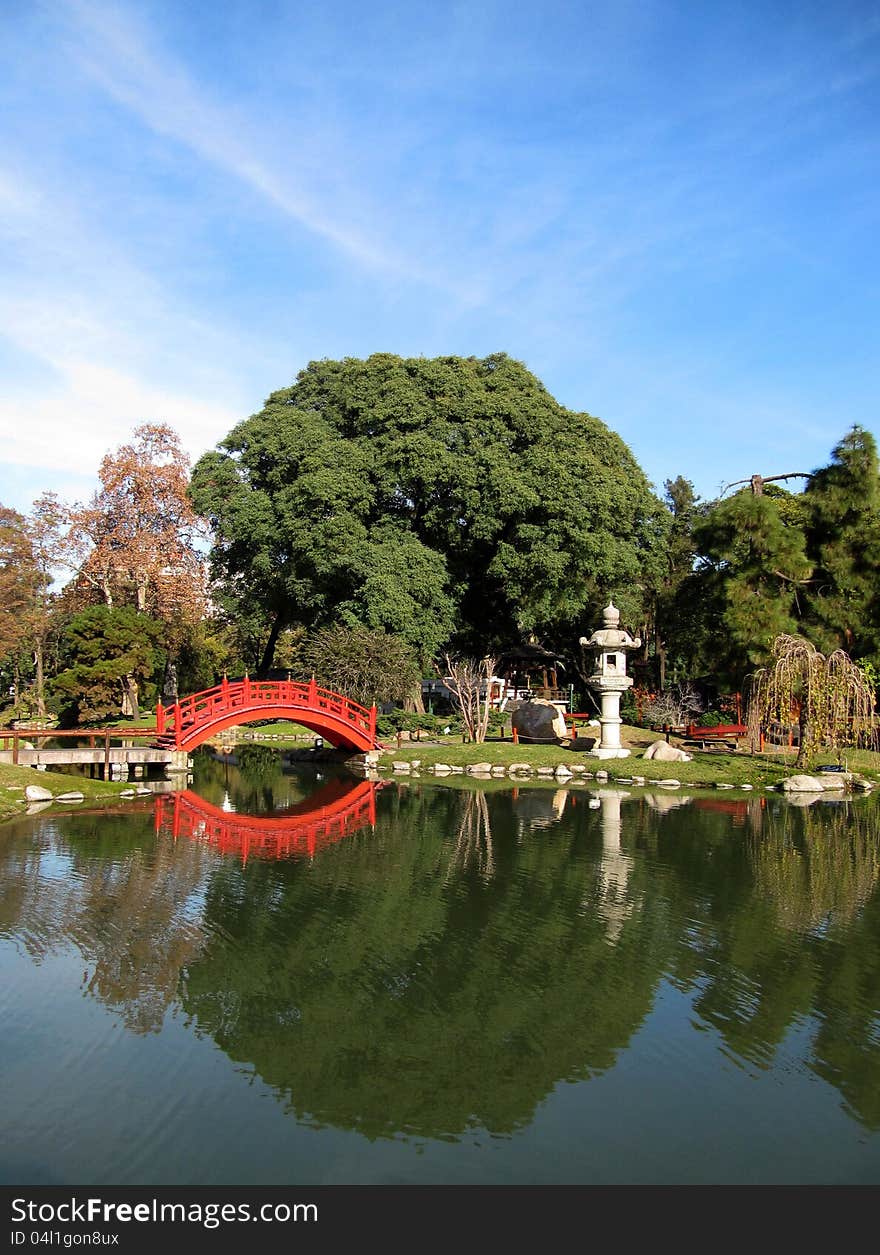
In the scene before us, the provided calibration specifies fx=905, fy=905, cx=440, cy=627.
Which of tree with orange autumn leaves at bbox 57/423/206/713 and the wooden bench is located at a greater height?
tree with orange autumn leaves at bbox 57/423/206/713

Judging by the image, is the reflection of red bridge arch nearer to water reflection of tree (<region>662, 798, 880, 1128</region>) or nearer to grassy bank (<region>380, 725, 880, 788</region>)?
grassy bank (<region>380, 725, 880, 788</region>)

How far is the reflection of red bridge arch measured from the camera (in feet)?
50.7

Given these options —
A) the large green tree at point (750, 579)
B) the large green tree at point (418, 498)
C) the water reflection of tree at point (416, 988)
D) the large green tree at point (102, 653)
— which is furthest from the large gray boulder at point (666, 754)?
the large green tree at point (102, 653)

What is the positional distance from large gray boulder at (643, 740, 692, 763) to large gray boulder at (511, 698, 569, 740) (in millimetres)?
4084

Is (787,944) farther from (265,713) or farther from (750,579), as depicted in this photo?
(750,579)

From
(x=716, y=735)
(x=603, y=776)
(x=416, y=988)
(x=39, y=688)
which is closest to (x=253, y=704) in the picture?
(x=603, y=776)

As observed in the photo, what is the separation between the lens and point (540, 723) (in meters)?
29.6

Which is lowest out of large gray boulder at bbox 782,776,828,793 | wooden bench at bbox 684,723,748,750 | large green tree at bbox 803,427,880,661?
large gray boulder at bbox 782,776,828,793

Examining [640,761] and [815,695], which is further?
[640,761]

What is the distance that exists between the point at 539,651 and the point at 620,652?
12.8 metres

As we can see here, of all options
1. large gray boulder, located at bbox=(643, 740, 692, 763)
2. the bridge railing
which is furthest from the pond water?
large gray boulder, located at bbox=(643, 740, 692, 763)

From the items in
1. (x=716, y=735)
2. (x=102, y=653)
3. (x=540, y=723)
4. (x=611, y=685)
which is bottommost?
(x=716, y=735)

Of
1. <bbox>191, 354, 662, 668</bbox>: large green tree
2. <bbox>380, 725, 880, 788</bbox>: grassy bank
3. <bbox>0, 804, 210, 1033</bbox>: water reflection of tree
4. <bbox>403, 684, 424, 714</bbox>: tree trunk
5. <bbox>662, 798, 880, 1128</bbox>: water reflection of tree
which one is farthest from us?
<bbox>403, 684, 424, 714</bbox>: tree trunk

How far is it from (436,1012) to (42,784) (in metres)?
14.0
